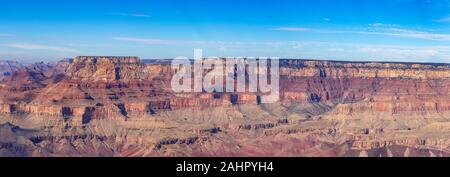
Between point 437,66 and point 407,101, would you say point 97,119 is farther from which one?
point 437,66

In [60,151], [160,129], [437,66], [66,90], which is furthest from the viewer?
[437,66]

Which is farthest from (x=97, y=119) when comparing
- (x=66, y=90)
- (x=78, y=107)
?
(x=66, y=90)

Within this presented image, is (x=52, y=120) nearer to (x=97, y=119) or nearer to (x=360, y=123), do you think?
(x=97, y=119)

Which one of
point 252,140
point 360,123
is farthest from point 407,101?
point 252,140

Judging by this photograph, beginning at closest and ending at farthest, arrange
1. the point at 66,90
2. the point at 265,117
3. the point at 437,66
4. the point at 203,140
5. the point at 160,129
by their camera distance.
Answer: the point at 203,140
the point at 160,129
the point at 66,90
the point at 265,117
the point at 437,66

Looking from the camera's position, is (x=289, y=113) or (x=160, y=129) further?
(x=289, y=113)

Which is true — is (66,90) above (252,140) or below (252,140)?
above
